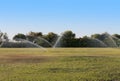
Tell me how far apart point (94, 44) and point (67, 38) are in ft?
28.2

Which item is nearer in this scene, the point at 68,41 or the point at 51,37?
the point at 68,41

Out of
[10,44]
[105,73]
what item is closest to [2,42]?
[10,44]

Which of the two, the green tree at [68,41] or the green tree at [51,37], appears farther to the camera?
the green tree at [51,37]

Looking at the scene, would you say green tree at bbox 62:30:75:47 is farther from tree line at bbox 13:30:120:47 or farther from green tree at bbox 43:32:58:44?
green tree at bbox 43:32:58:44

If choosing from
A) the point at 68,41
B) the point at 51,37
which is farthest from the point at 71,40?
the point at 51,37

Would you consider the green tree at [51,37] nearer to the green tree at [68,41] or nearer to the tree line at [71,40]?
the tree line at [71,40]

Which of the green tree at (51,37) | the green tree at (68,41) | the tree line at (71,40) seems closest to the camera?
the tree line at (71,40)

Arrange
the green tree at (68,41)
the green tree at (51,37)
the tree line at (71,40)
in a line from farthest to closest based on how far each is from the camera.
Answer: the green tree at (51,37) → the green tree at (68,41) → the tree line at (71,40)

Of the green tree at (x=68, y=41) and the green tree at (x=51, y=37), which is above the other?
the green tree at (x=51, y=37)

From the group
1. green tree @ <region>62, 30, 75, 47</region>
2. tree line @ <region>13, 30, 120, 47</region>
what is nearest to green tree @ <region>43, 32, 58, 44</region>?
tree line @ <region>13, 30, 120, 47</region>

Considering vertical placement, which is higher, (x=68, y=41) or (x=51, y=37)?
(x=51, y=37)

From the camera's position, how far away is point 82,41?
309 feet

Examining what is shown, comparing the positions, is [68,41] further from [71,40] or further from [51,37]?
[51,37]

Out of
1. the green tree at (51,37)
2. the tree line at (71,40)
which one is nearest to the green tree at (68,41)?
the tree line at (71,40)
